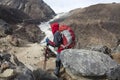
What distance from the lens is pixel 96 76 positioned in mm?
13750

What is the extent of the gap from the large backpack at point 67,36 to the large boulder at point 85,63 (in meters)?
0.30

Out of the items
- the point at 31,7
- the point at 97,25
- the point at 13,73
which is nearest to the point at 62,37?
the point at 13,73

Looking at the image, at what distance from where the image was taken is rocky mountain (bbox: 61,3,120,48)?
92.0 m

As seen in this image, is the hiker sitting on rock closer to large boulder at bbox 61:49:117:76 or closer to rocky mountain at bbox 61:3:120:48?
large boulder at bbox 61:49:117:76

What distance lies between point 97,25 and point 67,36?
86.2 metres

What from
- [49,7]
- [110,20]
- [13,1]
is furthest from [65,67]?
[49,7]

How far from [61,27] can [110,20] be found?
91.5m

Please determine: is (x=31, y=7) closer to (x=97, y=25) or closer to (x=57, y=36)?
(x=97, y=25)

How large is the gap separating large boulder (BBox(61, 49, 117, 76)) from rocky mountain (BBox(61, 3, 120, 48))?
230 ft

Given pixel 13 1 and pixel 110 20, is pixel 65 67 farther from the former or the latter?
pixel 13 1

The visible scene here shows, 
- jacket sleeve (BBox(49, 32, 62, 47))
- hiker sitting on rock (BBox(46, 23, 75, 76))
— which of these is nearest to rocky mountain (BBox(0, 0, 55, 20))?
hiker sitting on rock (BBox(46, 23, 75, 76))

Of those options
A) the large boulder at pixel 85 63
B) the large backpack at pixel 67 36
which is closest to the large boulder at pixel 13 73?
the large backpack at pixel 67 36

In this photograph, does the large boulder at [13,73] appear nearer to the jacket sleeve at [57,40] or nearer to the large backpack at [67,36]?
the jacket sleeve at [57,40]

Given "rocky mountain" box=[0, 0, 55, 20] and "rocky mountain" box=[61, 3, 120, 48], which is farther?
"rocky mountain" box=[0, 0, 55, 20]
